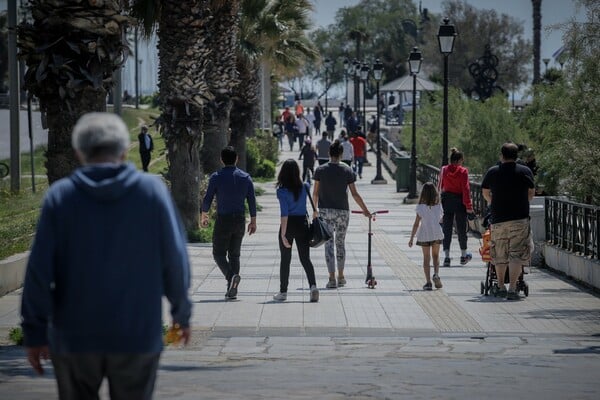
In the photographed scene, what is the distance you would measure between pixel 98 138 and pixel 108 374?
0.96 meters

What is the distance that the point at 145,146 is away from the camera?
38.3 metres

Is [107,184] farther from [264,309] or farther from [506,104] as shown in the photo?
[506,104]

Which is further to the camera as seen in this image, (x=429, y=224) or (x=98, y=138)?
(x=429, y=224)

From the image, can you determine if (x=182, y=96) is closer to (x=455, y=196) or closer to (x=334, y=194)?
(x=455, y=196)

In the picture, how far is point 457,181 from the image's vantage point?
18.5 meters

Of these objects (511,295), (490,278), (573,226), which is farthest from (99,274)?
(573,226)

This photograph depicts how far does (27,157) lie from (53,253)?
4348 centimetres

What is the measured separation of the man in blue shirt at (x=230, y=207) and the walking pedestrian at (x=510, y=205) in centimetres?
272

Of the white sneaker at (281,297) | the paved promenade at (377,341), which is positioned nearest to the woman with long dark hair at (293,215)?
the white sneaker at (281,297)

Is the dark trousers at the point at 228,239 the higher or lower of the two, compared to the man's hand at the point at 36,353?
lower

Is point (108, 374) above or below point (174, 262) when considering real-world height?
below

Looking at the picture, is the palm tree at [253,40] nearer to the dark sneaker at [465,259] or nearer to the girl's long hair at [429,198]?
the dark sneaker at [465,259]

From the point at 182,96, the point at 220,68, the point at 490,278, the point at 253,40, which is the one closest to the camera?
the point at 490,278

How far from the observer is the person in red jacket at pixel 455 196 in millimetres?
18312
